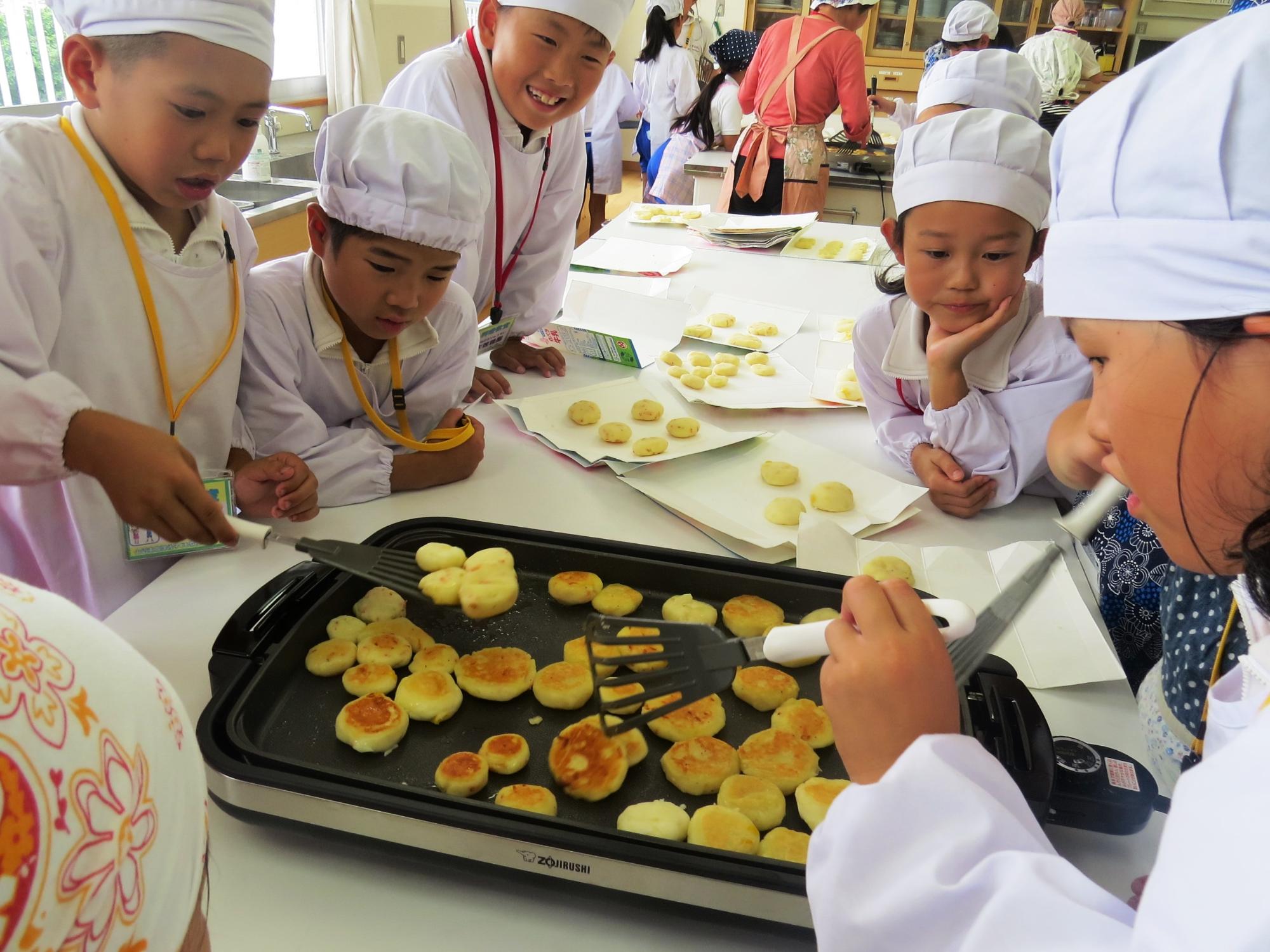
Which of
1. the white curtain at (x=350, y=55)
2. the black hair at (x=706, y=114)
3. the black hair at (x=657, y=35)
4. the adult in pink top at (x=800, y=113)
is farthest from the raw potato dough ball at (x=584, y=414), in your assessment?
the black hair at (x=657, y=35)

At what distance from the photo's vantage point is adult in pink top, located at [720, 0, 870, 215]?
413 cm

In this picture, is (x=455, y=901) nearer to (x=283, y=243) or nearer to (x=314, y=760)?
(x=314, y=760)

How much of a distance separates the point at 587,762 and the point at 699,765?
0.12 meters

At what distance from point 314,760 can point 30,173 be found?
0.89 meters

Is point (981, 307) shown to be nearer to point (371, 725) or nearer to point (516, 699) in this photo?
point (516, 699)

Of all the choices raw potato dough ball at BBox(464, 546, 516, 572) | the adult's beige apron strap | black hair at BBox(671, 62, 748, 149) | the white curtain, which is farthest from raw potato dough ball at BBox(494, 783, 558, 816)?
black hair at BBox(671, 62, 748, 149)

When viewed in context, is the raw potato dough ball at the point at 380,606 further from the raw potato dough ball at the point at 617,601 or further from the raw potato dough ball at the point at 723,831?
the raw potato dough ball at the point at 723,831

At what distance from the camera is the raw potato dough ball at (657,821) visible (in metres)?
0.83

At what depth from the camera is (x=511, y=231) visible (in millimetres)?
2158

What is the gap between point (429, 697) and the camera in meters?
0.98

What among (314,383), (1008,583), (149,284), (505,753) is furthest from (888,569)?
(149,284)

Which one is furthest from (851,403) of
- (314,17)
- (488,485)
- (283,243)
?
(314,17)

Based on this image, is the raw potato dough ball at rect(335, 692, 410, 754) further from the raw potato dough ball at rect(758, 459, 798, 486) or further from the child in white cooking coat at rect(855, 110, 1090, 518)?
the child in white cooking coat at rect(855, 110, 1090, 518)

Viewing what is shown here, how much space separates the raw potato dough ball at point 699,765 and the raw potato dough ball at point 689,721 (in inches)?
0.9
